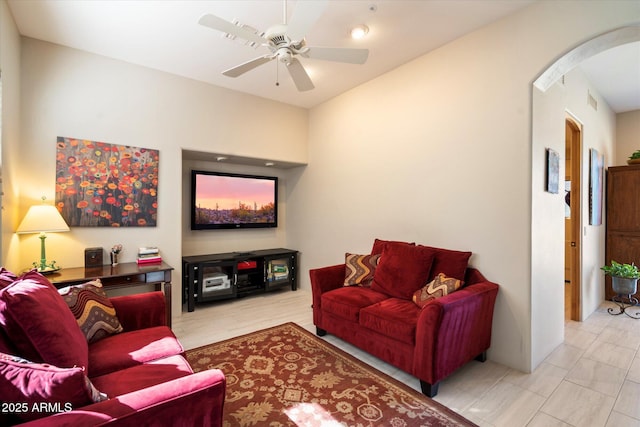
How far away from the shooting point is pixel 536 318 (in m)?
2.55

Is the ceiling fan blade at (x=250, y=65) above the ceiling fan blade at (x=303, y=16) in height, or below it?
below

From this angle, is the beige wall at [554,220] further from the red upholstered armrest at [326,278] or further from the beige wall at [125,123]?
the beige wall at [125,123]

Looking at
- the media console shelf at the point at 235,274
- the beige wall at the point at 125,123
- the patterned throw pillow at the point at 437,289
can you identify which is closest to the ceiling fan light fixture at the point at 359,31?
the beige wall at the point at 125,123

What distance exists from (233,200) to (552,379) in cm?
426

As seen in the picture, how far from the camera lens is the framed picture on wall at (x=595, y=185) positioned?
3.83 metres

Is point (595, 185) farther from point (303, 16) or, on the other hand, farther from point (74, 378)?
point (74, 378)

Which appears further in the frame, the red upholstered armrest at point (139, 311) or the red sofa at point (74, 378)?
the red upholstered armrest at point (139, 311)

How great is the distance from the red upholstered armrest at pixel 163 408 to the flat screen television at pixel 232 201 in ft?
11.2

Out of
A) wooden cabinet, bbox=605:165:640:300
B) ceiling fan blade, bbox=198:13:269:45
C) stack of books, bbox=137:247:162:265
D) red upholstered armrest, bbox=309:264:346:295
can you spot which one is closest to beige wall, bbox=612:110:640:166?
wooden cabinet, bbox=605:165:640:300

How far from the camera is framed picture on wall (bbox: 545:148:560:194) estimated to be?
105 inches

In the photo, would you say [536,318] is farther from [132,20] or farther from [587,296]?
[132,20]

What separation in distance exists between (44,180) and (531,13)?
4.76 m

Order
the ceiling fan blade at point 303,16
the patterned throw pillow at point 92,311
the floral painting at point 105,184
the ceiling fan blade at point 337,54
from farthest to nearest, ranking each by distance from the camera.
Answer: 1. the floral painting at point 105,184
2. the ceiling fan blade at point 337,54
3. the patterned throw pillow at point 92,311
4. the ceiling fan blade at point 303,16

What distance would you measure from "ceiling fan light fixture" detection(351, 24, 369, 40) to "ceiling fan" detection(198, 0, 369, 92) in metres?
0.72
